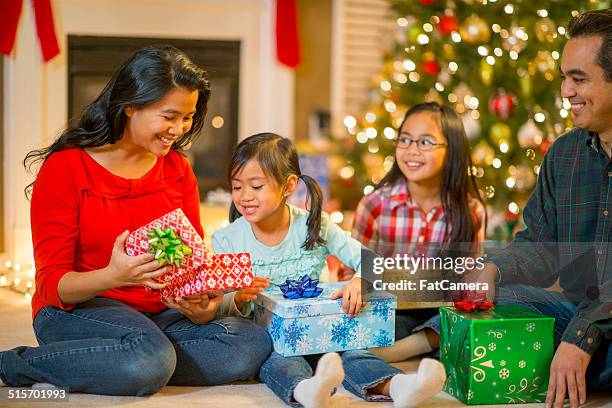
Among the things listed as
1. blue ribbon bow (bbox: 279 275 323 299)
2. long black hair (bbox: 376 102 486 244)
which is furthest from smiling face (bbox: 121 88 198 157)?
long black hair (bbox: 376 102 486 244)

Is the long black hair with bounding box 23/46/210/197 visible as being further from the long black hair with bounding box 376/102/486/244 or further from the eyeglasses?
the long black hair with bounding box 376/102/486/244

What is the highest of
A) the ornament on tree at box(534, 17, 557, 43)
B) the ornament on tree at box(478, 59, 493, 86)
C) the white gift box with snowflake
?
the ornament on tree at box(534, 17, 557, 43)

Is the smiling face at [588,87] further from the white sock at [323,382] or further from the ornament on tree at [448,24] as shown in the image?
the ornament on tree at [448,24]

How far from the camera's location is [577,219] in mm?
2295

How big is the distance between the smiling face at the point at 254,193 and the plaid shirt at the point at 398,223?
57 cm

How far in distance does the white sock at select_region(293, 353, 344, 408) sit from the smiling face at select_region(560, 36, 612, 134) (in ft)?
2.93

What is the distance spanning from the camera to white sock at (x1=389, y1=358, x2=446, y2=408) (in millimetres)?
1933

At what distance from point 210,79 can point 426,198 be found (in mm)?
2164

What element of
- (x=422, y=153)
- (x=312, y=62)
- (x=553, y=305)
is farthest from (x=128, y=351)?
(x=312, y=62)

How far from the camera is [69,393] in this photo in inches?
82.7

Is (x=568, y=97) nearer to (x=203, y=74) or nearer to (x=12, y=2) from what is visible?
(x=203, y=74)

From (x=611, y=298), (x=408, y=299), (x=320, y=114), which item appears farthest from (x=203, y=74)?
(x=320, y=114)

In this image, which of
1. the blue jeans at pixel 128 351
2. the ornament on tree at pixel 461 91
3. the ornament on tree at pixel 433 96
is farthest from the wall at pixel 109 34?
the blue jeans at pixel 128 351

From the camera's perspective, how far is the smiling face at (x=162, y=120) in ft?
7.27
